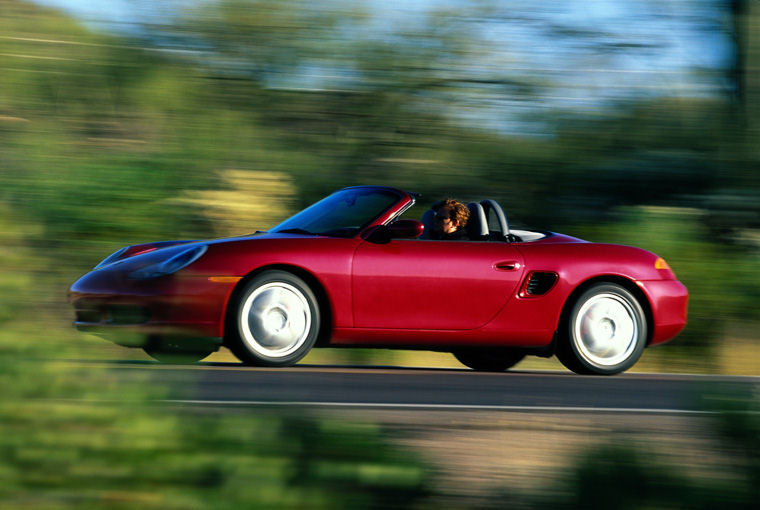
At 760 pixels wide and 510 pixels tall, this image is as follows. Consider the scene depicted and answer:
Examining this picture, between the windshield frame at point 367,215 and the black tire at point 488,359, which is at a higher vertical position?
the windshield frame at point 367,215

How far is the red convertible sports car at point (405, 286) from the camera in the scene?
7.24 metres

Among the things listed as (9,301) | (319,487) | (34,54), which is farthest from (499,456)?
(34,54)

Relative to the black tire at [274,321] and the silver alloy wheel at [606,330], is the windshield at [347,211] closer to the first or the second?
the black tire at [274,321]

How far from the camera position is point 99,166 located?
5332 mm

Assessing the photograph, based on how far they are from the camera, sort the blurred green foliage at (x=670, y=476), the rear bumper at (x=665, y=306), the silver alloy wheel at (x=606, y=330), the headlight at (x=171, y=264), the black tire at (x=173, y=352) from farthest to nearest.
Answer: the rear bumper at (x=665, y=306), the silver alloy wheel at (x=606, y=330), the headlight at (x=171, y=264), the black tire at (x=173, y=352), the blurred green foliage at (x=670, y=476)

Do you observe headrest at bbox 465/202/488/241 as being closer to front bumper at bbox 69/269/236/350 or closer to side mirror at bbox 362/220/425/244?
side mirror at bbox 362/220/425/244

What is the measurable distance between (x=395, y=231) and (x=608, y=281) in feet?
5.67

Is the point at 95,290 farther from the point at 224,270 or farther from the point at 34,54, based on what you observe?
the point at 34,54

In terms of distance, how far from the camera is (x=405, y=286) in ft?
25.0

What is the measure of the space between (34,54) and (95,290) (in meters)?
2.10

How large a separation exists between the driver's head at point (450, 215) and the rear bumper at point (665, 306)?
1.45 metres

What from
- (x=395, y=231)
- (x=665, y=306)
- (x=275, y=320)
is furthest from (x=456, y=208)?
(x=665, y=306)

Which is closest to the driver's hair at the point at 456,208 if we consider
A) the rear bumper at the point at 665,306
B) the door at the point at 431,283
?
the door at the point at 431,283

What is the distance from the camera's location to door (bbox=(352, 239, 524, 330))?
758 centimetres
